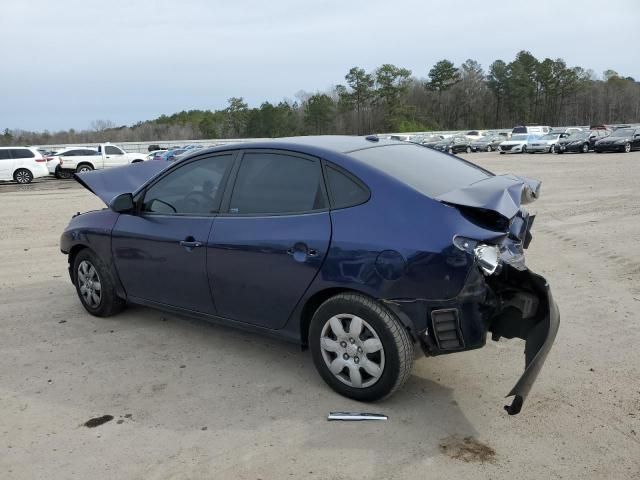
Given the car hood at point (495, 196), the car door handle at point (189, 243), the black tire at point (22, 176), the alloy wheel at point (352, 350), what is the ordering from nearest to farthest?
the car hood at point (495, 196) < the alloy wheel at point (352, 350) < the car door handle at point (189, 243) < the black tire at point (22, 176)

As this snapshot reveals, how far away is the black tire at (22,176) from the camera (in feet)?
80.6

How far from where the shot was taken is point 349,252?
3287mm

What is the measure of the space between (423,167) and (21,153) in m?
25.5

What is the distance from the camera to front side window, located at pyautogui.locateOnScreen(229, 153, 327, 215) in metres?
3.62

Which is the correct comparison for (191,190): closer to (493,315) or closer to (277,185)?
(277,185)

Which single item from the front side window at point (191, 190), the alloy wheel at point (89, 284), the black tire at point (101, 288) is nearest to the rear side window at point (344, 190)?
the front side window at point (191, 190)

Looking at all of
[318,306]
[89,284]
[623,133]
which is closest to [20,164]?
[89,284]

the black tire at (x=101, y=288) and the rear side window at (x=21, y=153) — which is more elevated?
the rear side window at (x=21, y=153)

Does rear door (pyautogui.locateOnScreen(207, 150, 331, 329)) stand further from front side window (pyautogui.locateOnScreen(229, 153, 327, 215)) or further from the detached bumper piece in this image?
the detached bumper piece

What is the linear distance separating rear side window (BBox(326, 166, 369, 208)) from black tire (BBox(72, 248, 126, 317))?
244 centimetres

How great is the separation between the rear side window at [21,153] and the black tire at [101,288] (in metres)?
22.6

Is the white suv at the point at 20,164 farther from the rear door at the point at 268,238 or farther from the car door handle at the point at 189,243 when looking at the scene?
the rear door at the point at 268,238

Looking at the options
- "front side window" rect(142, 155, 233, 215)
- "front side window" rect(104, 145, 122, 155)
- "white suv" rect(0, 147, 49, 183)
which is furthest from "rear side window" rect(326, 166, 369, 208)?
"front side window" rect(104, 145, 122, 155)

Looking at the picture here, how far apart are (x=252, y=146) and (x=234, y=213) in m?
0.52
